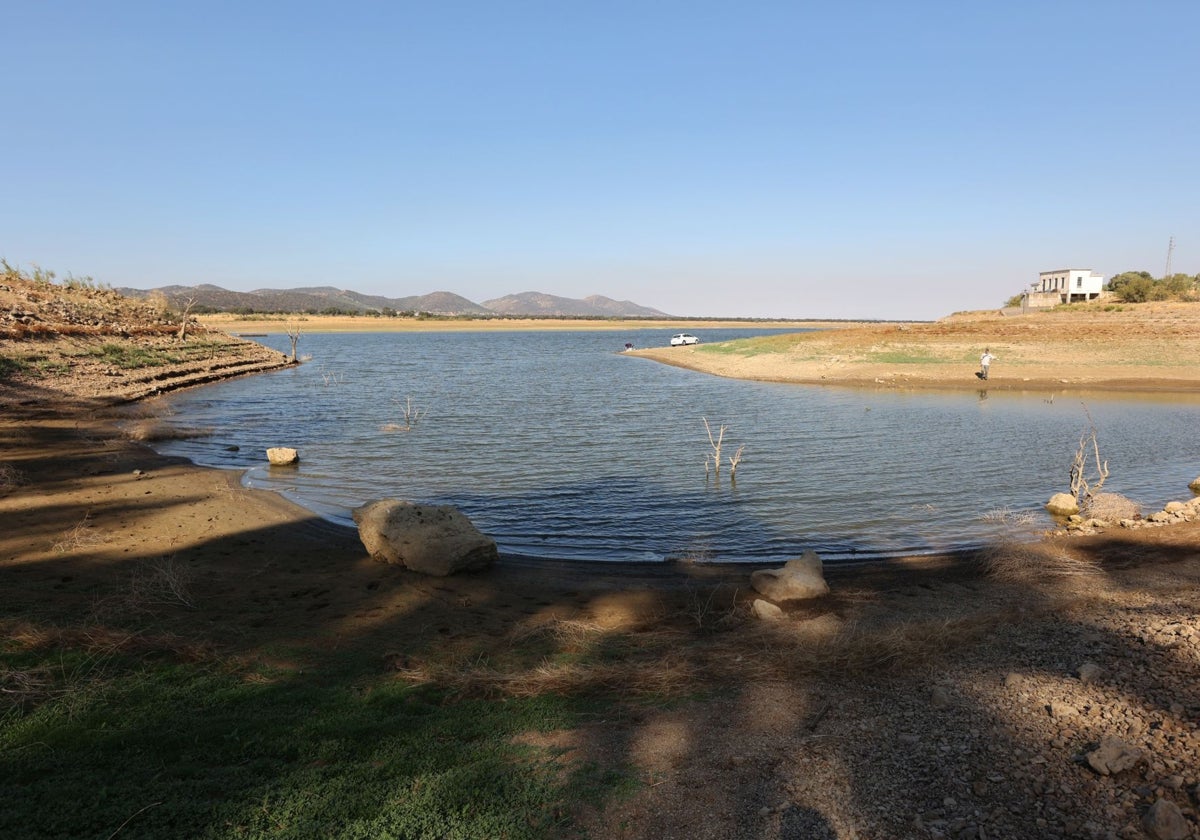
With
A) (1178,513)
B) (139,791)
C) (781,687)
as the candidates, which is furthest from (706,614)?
(1178,513)

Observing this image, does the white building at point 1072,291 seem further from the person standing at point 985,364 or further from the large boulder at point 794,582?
the large boulder at point 794,582

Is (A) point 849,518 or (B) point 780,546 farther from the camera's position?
(A) point 849,518

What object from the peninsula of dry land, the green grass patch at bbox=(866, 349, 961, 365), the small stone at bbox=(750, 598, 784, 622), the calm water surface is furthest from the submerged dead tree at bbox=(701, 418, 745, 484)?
the green grass patch at bbox=(866, 349, 961, 365)

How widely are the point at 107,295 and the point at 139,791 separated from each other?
64.9 metres

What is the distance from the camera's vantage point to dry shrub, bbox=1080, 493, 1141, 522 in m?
13.5

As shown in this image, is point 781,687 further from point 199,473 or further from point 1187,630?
point 199,473

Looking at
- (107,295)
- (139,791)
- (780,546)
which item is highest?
(107,295)

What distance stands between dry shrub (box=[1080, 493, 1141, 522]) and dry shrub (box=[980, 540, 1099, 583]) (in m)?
3.32

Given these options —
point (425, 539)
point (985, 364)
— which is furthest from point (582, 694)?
point (985, 364)

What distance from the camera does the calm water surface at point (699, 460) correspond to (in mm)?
13664

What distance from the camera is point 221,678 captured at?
6.33 m

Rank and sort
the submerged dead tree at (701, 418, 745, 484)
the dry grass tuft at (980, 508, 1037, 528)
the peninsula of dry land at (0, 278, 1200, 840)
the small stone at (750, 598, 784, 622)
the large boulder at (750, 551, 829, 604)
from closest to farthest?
the peninsula of dry land at (0, 278, 1200, 840), the small stone at (750, 598, 784, 622), the large boulder at (750, 551, 829, 604), the dry grass tuft at (980, 508, 1037, 528), the submerged dead tree at (701, 418, 745, 484)

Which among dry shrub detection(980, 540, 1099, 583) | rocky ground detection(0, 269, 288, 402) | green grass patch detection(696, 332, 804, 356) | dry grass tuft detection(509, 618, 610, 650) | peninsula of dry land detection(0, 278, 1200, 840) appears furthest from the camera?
green grass patch detection(696, 332, 804, 356)

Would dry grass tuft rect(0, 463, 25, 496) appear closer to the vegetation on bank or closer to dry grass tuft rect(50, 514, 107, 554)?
dry grass tuft rect(50, 514, 107, 554)
